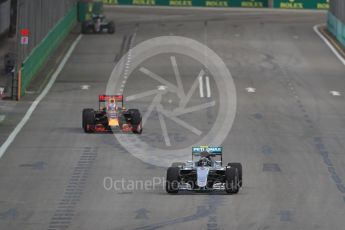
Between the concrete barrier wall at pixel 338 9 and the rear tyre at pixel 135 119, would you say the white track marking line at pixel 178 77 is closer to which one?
the rear tyre at pixel 135 119

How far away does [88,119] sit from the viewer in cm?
5294

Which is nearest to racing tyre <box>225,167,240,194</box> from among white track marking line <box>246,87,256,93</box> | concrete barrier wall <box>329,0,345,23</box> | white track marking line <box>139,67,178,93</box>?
white track marking line <box>139,67,178,93</box>

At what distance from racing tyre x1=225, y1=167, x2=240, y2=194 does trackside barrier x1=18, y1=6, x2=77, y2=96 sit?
2678cm

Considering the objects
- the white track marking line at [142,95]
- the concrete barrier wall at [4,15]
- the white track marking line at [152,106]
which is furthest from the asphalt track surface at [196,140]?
the concrete barrier wall at [4,15]

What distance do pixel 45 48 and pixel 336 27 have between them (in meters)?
24.6

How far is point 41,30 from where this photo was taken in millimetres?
76000

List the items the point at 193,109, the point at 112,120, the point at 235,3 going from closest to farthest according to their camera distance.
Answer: the point at 112,120
the point at 193,109
the point at 235,3

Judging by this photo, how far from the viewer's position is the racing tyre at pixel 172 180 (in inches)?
1542

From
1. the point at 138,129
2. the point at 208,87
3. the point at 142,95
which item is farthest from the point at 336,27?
the point at 138,129

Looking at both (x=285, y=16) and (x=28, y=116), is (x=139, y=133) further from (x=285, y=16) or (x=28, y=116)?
(x=285, y=16)

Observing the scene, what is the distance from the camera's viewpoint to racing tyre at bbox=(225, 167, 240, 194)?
39156 mm

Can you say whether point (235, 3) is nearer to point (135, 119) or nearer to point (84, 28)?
point (84, 28)

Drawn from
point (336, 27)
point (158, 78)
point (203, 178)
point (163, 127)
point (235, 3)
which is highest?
point (203, 178)

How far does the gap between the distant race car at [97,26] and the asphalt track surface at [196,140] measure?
184 centimetres
